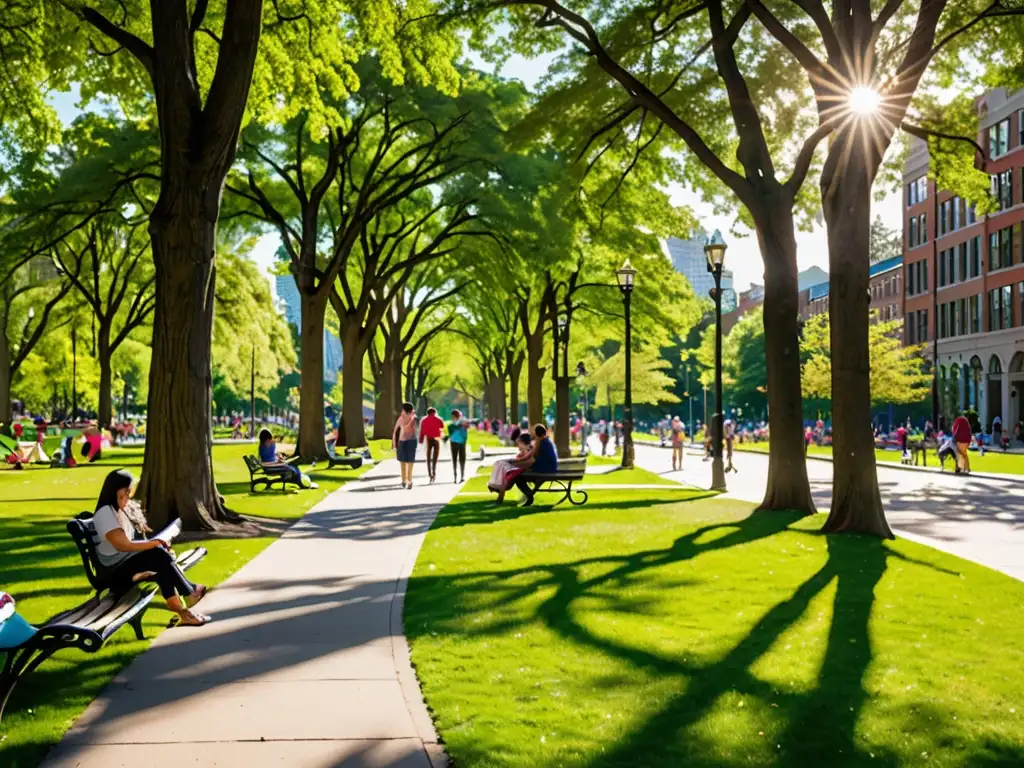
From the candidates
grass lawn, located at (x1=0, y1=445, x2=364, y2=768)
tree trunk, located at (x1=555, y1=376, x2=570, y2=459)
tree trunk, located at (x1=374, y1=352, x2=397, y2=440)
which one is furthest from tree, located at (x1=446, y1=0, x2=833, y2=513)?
tree trunk, located at (x1=374, y1=352, x2=397, y2=440)

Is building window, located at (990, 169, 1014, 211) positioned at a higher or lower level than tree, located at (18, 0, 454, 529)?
higher

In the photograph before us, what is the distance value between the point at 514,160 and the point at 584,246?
9.92 m

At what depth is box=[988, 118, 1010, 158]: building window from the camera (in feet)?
199

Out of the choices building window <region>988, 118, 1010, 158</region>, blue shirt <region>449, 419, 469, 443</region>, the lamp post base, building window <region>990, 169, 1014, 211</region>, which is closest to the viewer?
the lamp post base

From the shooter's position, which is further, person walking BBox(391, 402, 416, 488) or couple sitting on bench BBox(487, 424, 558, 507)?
person walking BBox(391, 402, 416, 488)

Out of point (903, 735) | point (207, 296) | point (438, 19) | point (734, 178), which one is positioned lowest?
point (903, 735)

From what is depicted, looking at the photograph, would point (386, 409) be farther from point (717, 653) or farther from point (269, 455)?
point (717, 653)

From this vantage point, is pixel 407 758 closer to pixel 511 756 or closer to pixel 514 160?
pixel 511 756

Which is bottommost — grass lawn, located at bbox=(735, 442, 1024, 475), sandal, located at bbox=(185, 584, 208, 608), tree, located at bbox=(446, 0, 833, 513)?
sandal, located at bbox=(185, 584, 208, 608)

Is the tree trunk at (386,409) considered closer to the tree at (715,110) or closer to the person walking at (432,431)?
the person walking at (432,431)

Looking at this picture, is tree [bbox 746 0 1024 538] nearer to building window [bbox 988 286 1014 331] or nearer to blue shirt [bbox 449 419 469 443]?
blue shirt [bbox 449 419 469 443]

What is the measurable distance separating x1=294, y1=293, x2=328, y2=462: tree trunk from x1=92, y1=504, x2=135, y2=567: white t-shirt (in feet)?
73.5

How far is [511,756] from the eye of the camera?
5.58 m

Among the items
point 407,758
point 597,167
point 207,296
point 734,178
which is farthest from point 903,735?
point 597,167
